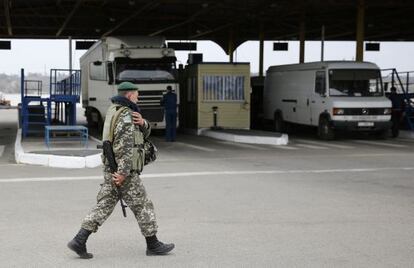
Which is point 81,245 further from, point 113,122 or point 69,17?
point 69,17

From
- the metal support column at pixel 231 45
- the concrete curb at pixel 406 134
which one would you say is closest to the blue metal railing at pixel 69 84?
the concrete curb at pixel 406 134

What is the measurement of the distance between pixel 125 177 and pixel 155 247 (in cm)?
80

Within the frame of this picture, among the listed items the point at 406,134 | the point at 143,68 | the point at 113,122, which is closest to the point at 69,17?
the point at 143,68

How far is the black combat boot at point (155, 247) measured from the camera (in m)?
6.12

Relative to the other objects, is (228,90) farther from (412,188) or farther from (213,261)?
(213,261)

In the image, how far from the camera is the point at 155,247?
6.15 meters

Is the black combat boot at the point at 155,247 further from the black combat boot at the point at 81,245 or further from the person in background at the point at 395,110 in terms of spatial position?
the person in background at the point at 395,110

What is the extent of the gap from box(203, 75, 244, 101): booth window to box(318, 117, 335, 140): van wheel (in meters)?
4.79

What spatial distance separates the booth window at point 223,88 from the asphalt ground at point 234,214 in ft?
34.3

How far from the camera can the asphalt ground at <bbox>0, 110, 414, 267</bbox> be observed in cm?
612

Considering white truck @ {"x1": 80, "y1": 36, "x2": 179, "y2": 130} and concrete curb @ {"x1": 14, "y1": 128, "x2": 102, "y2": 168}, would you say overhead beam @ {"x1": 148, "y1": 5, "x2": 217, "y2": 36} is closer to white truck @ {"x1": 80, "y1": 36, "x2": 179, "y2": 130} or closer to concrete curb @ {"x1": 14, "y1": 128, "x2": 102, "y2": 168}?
white truck @ {"x1": 80, "y1": 36, "x2": 179, "y2": 130}

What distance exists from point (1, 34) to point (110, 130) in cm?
4149

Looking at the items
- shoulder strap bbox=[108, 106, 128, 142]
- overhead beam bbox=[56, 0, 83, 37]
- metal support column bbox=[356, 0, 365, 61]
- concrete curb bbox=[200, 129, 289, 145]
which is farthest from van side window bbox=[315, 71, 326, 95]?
shoulder strap bbox=[108, 106, 128, 142]

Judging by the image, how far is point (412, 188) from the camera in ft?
34.9
